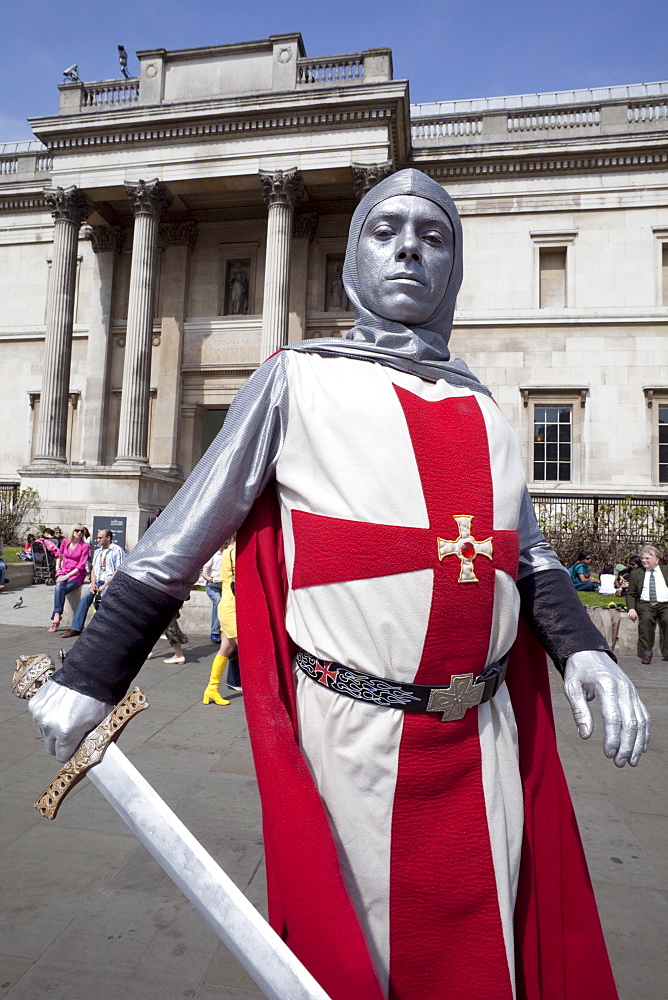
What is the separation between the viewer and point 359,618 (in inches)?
49.9

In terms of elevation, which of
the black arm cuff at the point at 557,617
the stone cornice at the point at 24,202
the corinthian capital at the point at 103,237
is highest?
the stone cornice at the point at 24,202

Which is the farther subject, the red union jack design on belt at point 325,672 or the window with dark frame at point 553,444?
the window with dark frame at point 553,444

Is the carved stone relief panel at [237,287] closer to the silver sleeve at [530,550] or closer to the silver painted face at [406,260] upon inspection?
the silver painted face at [406,260]

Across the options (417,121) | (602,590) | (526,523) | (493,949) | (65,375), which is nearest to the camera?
(493,949)

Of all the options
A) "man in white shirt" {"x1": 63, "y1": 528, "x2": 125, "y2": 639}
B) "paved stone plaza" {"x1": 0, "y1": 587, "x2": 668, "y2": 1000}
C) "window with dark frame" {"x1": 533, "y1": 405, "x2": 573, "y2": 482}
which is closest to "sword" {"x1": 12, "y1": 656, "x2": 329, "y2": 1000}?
"paved stone plaza" {"x1": 0, "y1": 587, "x2": 668, "y2": 1000}

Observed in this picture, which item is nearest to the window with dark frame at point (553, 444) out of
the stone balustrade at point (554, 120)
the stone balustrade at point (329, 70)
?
the stone balustrade at point (554, 120)

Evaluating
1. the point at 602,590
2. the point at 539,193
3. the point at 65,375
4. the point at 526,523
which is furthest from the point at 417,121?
the point at 526,523

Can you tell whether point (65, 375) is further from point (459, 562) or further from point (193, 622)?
point (459, 562)

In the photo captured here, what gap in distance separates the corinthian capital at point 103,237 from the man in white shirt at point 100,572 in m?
16.0

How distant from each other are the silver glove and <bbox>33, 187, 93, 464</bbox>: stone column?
18073mm

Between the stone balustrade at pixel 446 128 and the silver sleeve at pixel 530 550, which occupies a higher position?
the stone balustrade at pixel 446 128

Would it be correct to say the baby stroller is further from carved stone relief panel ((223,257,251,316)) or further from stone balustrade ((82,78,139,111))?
stone balustrade ((82,78,139,111))

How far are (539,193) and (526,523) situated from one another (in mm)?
21277

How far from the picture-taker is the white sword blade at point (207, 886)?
40.8 inches
